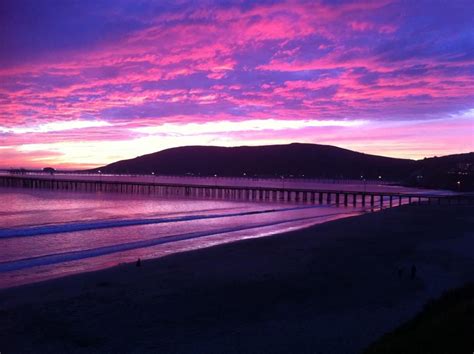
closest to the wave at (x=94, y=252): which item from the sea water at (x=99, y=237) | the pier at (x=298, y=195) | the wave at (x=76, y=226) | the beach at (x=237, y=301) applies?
the sea water at (x=99, y=237)

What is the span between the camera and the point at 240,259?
1517 cm

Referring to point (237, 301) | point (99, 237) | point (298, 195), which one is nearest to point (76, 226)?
point (99, 237)

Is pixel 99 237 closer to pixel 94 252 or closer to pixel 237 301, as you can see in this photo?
pixel 94 252

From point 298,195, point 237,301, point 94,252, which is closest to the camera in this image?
point 237,301

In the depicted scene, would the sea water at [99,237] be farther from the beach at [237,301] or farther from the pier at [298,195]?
the pier at [298,195]

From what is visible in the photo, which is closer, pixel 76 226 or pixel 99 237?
pixel 99 237

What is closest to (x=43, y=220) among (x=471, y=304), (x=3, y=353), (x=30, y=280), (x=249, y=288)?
(x=30, y=280)

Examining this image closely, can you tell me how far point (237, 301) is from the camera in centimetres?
1009

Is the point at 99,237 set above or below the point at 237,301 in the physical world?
below

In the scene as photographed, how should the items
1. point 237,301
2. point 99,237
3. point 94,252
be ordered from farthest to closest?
1. point 99,237
2. point 94,252
3. point 237,301

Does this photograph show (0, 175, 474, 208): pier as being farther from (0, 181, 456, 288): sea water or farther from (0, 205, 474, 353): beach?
(0, 205, 474, 353): beach

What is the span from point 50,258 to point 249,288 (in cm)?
826

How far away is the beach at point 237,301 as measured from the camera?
7.67 metres

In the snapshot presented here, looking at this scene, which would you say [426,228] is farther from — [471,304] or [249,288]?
[471,304]
